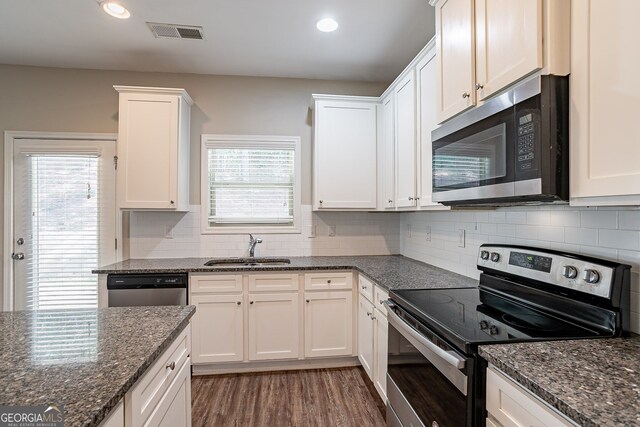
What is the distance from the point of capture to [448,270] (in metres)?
2.42

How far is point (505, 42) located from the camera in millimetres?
1263

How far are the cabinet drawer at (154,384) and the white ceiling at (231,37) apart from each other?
2.08 meters

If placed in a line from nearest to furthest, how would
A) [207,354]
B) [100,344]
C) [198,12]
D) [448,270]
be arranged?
[100,344], [198,12], [448,270], [207,354]

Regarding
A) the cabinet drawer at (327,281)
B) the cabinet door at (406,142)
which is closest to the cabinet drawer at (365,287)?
the cabinet drawer at (327,281)

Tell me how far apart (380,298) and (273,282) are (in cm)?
95

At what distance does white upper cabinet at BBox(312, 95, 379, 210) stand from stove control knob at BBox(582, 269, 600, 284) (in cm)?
193

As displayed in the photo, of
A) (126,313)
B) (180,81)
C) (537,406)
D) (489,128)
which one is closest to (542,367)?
(537,406)

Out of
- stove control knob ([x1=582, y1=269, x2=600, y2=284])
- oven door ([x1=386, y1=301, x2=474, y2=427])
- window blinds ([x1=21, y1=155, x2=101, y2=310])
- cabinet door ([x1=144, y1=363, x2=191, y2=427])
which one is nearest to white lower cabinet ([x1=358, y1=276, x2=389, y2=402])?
oven door ([x1=386, y1=301, x2=474, y2=427])

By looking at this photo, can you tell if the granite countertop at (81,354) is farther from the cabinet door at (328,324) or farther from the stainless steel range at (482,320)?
the cabinet door at (328,324)

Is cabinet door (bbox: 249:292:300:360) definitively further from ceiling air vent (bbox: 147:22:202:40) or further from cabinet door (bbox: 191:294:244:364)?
ceiling air vent (bbox: 147:22:202:40)

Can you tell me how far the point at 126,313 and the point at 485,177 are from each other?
63.4 inches

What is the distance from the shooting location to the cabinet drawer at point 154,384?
902 millimetres

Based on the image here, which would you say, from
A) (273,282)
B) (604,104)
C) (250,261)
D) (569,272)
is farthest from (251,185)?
(604,104)

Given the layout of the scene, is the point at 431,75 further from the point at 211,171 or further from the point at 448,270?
the point at 211,171
